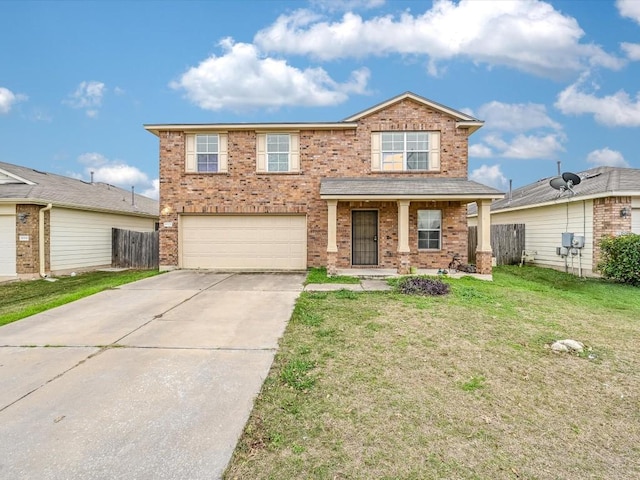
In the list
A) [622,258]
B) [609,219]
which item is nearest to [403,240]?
[622,258]

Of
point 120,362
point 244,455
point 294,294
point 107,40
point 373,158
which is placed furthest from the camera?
point 107,40

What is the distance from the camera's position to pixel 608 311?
25.8 ft

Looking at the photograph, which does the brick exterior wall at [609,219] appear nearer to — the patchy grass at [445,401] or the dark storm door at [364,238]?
the patchy grass at [445,401]

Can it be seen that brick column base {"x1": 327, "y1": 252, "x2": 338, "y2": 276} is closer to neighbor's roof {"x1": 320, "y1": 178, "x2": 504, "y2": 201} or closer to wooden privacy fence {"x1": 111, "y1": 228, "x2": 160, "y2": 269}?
neighbor's roof {"x1": 320, "y1": 178, "x2": 504, "y2": 201}

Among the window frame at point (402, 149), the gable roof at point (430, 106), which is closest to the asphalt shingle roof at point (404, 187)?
the window frame at point (402, 149)

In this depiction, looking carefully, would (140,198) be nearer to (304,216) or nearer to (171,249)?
(171,249)

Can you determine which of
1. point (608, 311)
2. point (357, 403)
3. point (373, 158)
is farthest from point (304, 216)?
point (357, 403)

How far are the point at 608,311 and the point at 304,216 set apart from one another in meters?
9.37

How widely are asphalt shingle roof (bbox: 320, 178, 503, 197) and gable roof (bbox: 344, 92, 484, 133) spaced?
2073 mm

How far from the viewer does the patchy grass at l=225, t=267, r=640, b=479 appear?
273 cm

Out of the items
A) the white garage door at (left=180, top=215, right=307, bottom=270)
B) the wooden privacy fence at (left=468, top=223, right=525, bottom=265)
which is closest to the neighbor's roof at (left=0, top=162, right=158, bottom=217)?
the white garage door at (left=180, top=215, right=307, bottom=270)

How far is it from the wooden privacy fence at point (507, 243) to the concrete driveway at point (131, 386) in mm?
13635

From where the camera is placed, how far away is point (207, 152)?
1384 centimetres

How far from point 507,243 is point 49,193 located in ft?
65.5
